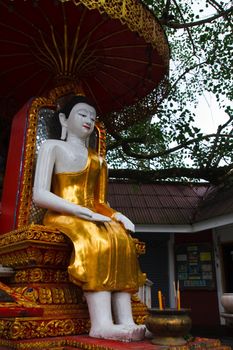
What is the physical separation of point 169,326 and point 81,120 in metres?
2.07


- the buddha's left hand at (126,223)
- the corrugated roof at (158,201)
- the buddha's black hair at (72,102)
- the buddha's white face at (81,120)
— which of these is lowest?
the buddha's left hand at (126,223)

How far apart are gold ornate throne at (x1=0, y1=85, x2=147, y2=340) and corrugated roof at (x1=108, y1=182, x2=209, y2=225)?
517cm

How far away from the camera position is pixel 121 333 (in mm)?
2334

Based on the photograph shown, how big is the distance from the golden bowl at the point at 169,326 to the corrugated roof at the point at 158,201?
627 centimetres

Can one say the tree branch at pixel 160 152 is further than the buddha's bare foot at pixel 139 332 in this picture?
Yes

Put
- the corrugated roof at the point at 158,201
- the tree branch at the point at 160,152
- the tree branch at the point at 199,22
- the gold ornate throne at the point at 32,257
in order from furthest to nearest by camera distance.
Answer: the corrugated roof at the point at 158,201, the tree branch at the point at 160,152, the tree branch at the point at 199,22, the gold ornate throne at the point at 32,257

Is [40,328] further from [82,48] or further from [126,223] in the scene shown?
[82,48]

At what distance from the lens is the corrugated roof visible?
8.68m

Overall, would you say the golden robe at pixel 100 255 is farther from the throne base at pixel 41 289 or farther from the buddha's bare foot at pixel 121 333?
the buddha's bare foot at pixel 121 333

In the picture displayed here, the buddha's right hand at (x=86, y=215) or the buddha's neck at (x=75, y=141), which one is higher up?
the buddha's neck at (x=75, y=141)

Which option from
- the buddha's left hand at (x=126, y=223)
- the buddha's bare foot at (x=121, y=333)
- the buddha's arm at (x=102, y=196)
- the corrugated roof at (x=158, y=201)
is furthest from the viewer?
the corrugated roof at (x=158, y=201)

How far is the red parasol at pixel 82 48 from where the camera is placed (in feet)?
11.9

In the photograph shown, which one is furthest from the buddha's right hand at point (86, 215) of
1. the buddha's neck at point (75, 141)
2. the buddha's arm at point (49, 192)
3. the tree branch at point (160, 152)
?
the tree branch at point (160, 152)

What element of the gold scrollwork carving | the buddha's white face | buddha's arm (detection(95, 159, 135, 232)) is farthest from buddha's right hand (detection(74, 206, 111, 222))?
the buddha's white face
